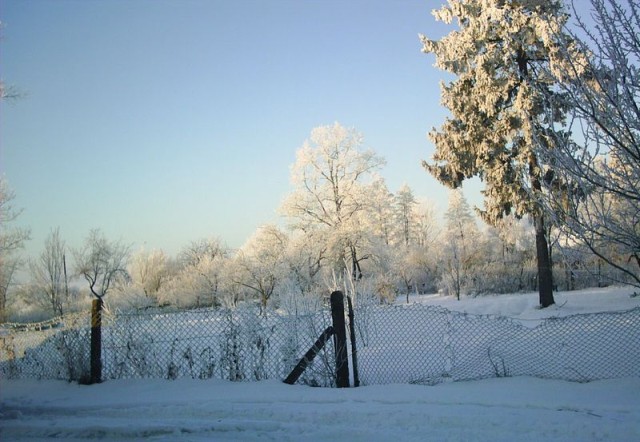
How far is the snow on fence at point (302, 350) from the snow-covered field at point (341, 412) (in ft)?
1.06

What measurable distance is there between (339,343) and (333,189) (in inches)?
802

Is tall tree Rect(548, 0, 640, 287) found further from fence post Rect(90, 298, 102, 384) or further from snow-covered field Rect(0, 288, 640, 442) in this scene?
fence post Rect(90, 298, 102, 384)

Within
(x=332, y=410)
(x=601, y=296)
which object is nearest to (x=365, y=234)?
(x=601, y=296)

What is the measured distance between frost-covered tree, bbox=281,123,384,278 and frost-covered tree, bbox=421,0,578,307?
31.5ft

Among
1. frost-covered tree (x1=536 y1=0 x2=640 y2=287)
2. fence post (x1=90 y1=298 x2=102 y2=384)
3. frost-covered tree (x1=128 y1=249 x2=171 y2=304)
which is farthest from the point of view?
frost-covered tree (x1=128 y1=249 x2=171 y2=304)

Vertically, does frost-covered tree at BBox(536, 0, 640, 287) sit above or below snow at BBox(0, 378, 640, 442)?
above

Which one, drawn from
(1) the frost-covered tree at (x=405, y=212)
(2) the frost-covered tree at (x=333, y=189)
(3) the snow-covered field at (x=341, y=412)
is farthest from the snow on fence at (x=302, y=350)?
(1) the frost-covered tree at (x=405, y=212)

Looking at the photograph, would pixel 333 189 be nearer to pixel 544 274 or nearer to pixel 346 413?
pixel 544 274

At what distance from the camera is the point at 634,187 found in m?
3.62

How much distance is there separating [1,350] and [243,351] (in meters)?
4.87

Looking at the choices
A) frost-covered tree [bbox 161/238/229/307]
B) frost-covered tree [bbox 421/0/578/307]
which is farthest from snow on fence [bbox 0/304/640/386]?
frost-covered tree [bbox 161/238/229/307]

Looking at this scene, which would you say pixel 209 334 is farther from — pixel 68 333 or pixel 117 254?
pixel 117 254

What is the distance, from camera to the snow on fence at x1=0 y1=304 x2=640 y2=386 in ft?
16.1

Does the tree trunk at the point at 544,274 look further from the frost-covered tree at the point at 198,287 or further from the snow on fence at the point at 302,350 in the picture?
the frost-covered tree at the point at 198,287
